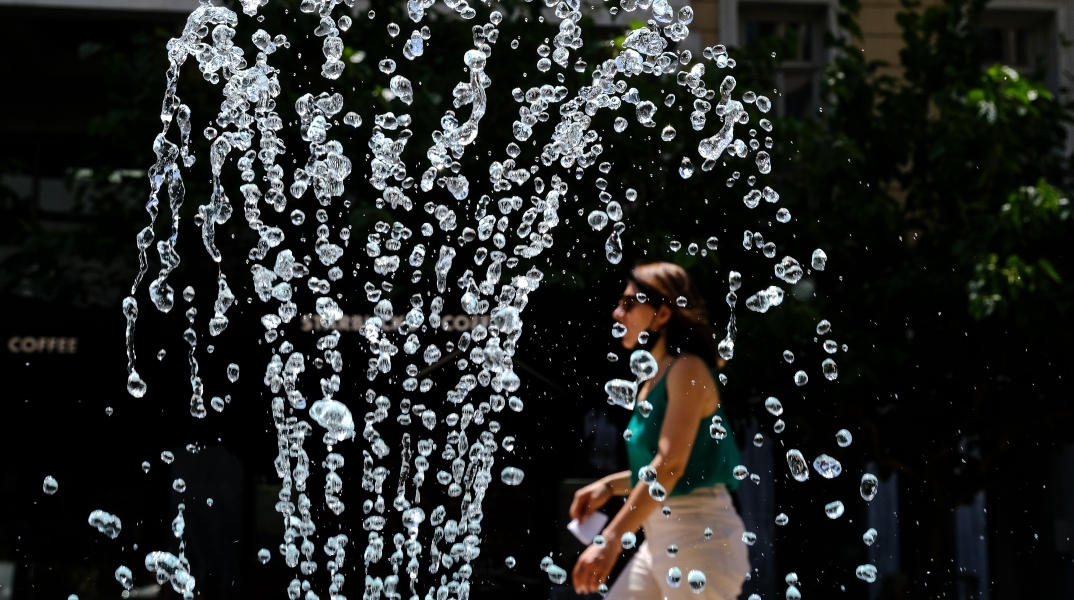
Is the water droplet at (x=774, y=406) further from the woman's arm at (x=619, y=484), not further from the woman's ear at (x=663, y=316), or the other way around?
the woman's ear at (x=663, y=316)

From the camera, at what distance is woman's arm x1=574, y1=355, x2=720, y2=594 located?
2.64 metres

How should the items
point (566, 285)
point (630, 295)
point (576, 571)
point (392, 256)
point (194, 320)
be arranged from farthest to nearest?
1. point (194, 320)
2. point (392, 256)
3. point (566, 285)
4. point (630, 295)
5. point (576, 571)

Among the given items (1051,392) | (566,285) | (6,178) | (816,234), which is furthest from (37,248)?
(1051,392)

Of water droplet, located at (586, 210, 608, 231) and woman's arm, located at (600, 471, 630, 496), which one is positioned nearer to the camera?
woman's arm, located at (600, 471, 630, 496)

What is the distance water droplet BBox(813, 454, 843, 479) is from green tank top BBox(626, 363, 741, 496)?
326cm

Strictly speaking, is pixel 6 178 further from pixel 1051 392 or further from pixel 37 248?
pixel 1051 392

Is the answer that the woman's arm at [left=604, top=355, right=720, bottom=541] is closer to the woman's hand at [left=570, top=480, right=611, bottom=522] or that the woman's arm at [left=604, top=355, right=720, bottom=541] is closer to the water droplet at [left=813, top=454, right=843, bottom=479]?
the woman's hand at [left=570, top=480, right=611, bottom=522]

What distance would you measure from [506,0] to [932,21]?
7.32ft

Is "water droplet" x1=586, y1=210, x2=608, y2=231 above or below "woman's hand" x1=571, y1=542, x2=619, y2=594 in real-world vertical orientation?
above

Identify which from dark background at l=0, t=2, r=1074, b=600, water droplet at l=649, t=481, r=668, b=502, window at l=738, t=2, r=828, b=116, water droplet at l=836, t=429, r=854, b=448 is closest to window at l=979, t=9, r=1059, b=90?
window at l=738, t=2, r=828, b=116

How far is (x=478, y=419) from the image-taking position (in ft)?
18.2

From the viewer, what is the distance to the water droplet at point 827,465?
5.98 metres

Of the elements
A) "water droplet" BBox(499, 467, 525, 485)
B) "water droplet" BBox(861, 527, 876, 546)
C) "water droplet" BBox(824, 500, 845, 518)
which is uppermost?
"water droplet" BBox(499, 467, 525, 485)

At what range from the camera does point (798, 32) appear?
8039 mm
